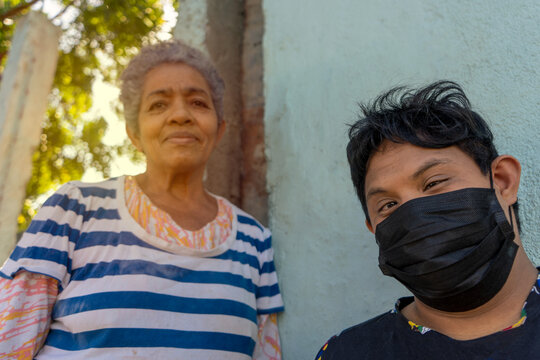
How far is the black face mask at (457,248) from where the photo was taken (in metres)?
1.24

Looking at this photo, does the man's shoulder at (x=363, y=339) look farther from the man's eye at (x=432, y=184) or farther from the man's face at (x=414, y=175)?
the man's eye at (x=432, y=184)

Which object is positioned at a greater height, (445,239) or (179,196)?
(179,196)

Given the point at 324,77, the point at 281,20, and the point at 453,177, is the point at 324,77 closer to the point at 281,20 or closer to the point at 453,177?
the point at 281,20

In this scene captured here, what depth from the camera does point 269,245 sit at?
2.43 m

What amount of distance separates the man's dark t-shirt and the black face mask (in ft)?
0.32

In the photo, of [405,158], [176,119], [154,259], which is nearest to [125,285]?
[154,259]

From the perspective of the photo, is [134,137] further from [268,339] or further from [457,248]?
[457,248]

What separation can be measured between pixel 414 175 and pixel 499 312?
44cm

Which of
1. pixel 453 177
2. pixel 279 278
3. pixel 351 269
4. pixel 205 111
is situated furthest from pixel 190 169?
pixel 453 177

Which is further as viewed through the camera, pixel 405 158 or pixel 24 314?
pixel 24 314

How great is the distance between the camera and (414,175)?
53.8 inches

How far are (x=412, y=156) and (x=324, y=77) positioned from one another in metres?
1.07

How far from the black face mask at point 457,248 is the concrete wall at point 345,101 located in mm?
453

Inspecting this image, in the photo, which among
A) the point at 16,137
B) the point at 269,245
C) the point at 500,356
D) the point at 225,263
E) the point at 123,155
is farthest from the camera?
the point at 123,155
